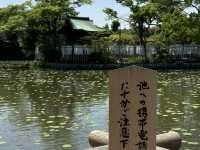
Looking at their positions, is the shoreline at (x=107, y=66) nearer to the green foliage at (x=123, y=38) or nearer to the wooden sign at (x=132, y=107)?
the green foliage at (x=123, y=38)

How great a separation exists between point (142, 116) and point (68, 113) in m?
6.70

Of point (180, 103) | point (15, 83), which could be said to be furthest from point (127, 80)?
point (15, 83)

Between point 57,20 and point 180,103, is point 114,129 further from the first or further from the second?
point 57,20

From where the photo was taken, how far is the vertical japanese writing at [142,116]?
5.18 meters

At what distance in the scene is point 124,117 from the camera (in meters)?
5.19

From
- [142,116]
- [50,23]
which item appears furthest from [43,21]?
[142,116]

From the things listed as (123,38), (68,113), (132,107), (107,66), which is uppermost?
(123,38)

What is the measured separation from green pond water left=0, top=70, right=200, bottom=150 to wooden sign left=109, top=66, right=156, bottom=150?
2.97m

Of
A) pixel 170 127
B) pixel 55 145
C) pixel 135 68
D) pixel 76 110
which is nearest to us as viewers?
pixel 135 68

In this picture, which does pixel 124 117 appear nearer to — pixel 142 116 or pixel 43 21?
pixel 142 116

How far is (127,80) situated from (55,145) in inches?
139

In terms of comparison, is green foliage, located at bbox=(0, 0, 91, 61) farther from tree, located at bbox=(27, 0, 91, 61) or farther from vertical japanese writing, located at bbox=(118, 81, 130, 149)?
vertical japanese writing, located at bbox=(118, 81, 130, 149)

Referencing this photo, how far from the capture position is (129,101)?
517 cm

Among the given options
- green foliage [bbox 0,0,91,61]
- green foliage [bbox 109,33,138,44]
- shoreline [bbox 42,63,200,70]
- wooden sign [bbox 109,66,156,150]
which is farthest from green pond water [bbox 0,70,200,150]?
green foliage [bbox 109,33,138,44]
